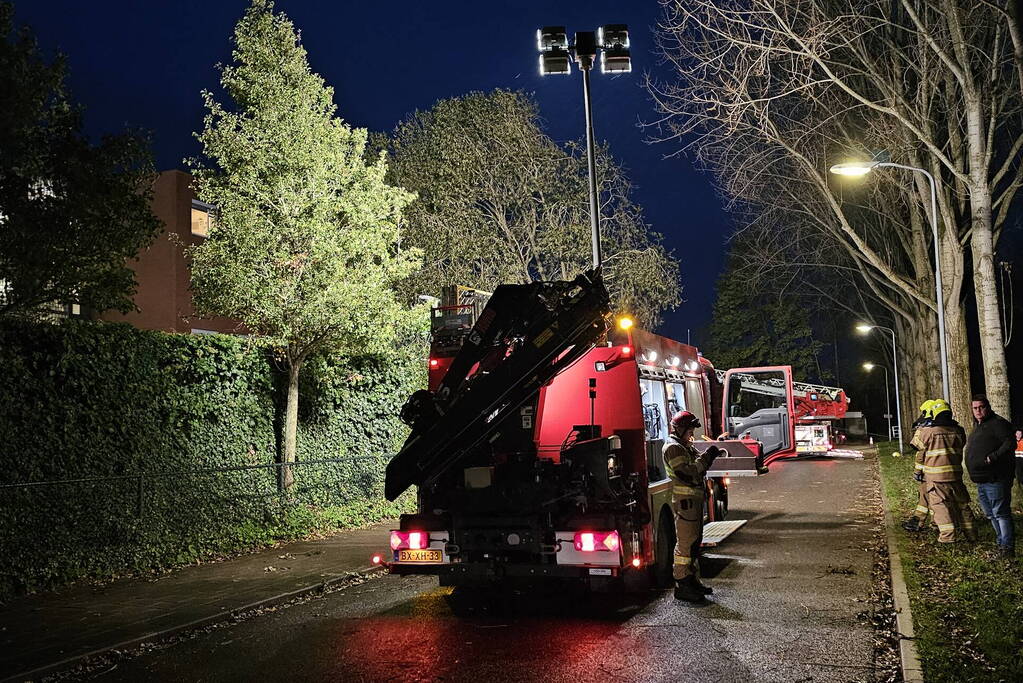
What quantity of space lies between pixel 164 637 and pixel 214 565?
366 cm

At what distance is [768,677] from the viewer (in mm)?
6445

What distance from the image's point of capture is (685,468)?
30.0 ft

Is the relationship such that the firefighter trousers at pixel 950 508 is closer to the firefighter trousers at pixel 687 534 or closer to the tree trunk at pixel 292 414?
the firefighter trousers at pixel 687 534

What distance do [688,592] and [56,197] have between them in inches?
317

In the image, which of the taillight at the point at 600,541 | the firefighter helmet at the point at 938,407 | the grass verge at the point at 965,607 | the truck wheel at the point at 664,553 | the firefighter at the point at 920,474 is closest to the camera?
the grass verge at the point at 965,607

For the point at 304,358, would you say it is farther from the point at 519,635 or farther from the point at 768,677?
the point at 768,677

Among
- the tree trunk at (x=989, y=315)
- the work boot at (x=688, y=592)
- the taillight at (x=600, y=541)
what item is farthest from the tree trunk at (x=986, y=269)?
the taillight at (x=600, y=541)

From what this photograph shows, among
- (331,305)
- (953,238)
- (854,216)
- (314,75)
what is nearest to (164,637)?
(331,305)

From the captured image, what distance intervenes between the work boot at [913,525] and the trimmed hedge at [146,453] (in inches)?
339

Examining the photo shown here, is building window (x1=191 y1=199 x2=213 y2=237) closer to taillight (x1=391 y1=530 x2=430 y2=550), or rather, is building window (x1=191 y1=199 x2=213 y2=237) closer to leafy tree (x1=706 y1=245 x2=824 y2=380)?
taillight (x1=391 y1=530 x2=430 y2=550)

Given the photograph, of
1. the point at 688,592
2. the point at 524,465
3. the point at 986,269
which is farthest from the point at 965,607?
the point at 986,269

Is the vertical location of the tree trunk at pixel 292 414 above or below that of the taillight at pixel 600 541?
above

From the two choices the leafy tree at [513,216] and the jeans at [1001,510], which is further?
the leafy tree at [513,216]

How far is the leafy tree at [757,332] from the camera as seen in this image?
74.8 metres
